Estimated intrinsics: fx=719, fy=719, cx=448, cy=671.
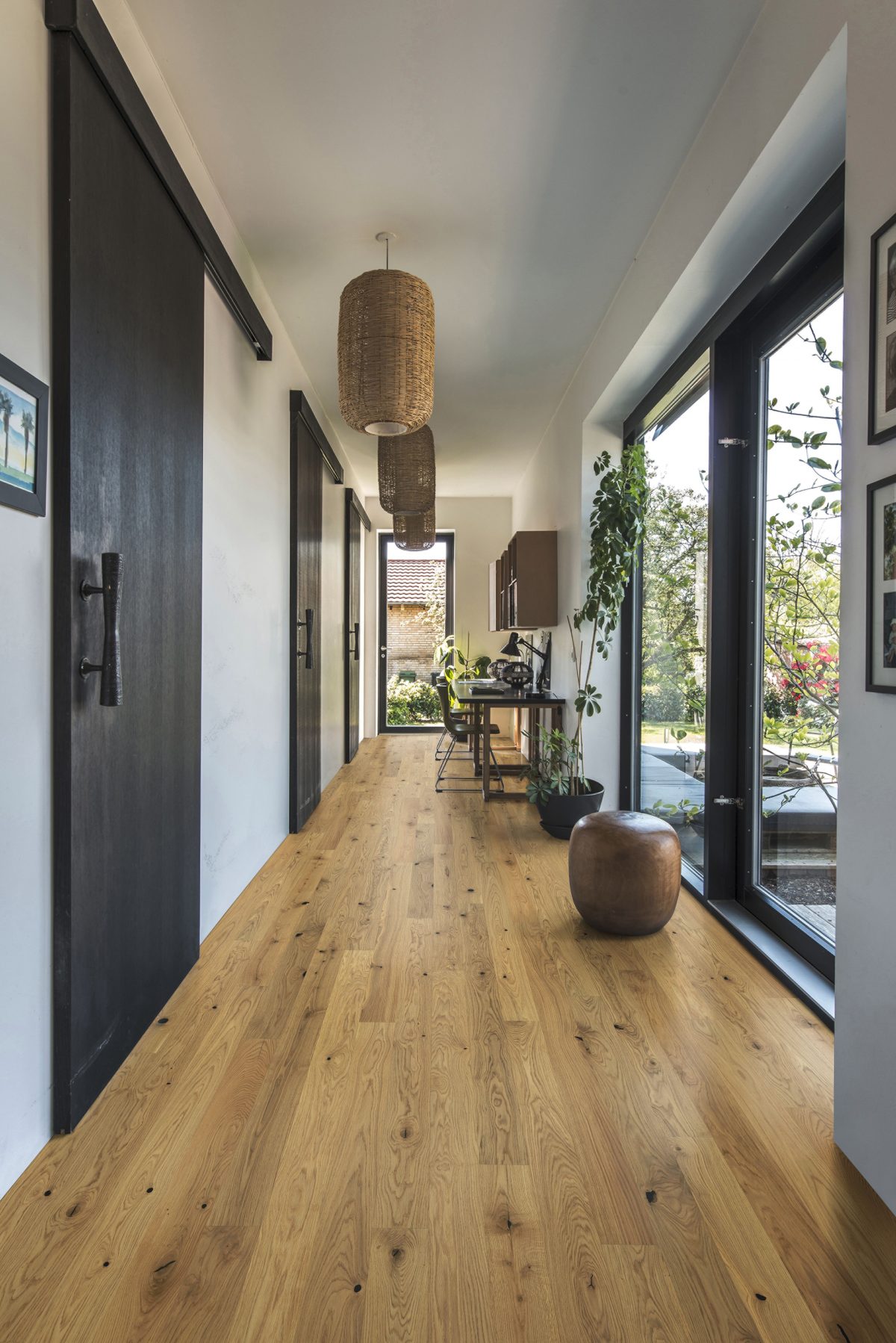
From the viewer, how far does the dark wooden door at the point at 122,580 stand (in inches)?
60.8

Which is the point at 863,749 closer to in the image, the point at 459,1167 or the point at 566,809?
the point at 459,1167

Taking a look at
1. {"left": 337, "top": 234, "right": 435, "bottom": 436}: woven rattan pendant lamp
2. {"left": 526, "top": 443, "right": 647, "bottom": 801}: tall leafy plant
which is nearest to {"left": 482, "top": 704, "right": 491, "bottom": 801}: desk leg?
{"left": 526, "top": 443, "right": 647, "bottom": 801}: tall leafy plant

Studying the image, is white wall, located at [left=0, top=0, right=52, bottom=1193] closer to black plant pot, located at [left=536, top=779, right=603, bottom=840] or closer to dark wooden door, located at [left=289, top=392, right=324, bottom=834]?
dark wooden door, located at [left=289, top=392, right=324, bottom=834]

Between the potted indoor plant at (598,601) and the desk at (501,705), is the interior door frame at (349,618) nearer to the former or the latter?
the desk at (501,705)

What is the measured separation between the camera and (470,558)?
328 inches

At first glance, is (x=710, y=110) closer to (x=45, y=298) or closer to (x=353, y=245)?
(x=353, y=245)

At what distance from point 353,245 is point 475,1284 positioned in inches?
136

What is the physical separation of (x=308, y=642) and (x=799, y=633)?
2726 millimetres

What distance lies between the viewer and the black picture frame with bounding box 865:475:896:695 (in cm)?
137

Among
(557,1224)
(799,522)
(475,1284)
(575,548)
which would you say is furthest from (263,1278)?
(575,548)

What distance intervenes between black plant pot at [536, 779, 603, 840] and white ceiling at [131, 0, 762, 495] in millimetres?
2609

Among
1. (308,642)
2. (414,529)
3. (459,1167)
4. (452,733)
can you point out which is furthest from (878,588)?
(414,529)

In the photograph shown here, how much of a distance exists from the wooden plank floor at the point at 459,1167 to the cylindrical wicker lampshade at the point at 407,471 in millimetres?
3340

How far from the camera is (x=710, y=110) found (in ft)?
7.45
